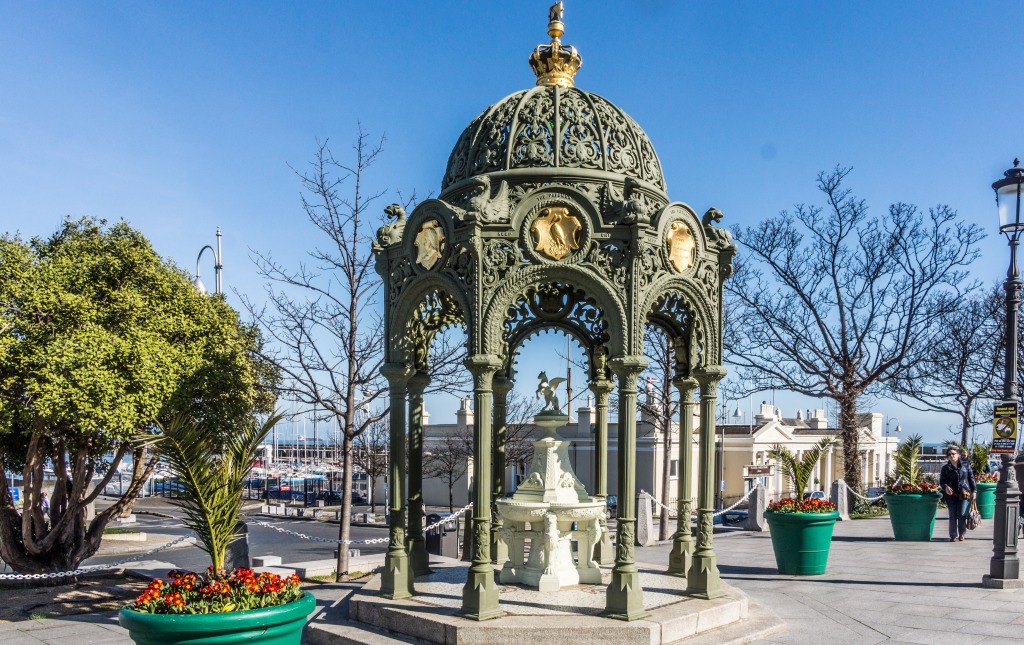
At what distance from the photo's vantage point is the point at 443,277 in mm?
8945

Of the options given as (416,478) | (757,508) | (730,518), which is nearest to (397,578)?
(416,478)

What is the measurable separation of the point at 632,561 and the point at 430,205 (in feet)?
14.5

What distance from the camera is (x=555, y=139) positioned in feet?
30.5

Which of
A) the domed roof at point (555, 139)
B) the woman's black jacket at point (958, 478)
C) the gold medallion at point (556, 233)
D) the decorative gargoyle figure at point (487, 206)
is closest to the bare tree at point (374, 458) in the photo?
the woman's black jacket at point (958, 478)

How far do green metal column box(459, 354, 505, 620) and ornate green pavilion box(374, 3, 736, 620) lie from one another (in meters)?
0.01

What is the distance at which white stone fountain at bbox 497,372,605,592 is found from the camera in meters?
9.41

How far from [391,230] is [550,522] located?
3999mm

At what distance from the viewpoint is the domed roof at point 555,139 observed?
928 cm

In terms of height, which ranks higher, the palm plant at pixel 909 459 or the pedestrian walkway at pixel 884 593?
the palm plant at pixel 909 459

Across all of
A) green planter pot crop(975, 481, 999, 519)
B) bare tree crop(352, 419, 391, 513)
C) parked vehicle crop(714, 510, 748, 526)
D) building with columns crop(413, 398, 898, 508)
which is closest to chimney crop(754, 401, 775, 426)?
building with columns crop(413, 398, 898, 508)

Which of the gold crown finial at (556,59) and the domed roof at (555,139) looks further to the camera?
the gold crown finial at (556,59)

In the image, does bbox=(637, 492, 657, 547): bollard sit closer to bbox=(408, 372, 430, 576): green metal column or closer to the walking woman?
the walking woman

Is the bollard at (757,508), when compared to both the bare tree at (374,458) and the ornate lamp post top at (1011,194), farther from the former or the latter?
the bare tree at (374,458)

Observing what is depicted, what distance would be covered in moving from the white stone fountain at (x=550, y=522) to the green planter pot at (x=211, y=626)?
376cm
